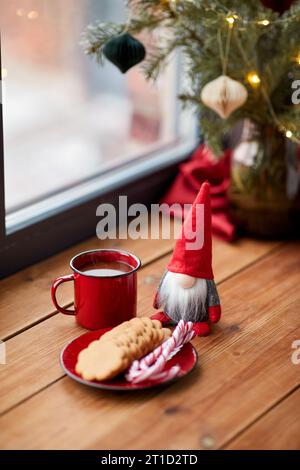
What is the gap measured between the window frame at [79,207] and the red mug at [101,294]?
0.18 meters

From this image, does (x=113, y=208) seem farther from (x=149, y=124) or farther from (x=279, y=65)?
(x=279, y=65)

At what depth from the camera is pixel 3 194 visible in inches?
43.4

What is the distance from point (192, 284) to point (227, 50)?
37cm

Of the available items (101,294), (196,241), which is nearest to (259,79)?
(196,241)

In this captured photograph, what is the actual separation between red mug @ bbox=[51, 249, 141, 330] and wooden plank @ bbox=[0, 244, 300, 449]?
11cm

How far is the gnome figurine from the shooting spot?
966 millimetres

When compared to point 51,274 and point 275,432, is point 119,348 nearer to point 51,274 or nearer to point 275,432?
point 275,432

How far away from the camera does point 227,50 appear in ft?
3.59

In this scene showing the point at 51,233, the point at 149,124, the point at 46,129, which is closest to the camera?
the point at 51,233

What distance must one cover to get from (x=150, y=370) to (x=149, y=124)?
28.8 inches

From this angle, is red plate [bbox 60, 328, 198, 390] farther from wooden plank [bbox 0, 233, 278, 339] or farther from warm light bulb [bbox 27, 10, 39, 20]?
warm light bulb [bbox 27, 10, 39, 20]

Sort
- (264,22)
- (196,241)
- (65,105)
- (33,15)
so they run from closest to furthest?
(196,241), (264,22), (33,15), (65,105)
